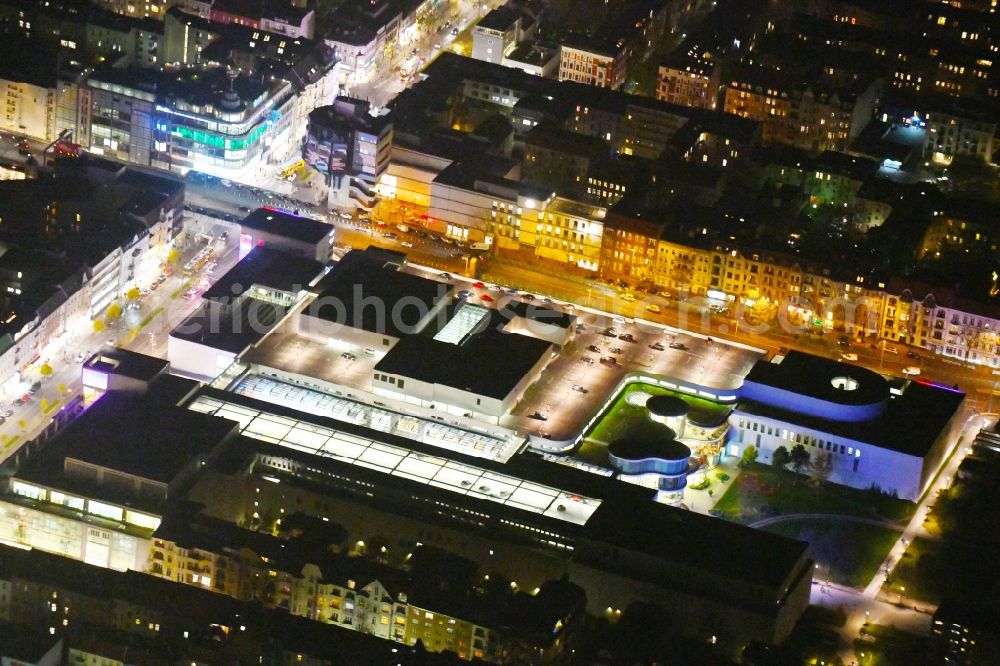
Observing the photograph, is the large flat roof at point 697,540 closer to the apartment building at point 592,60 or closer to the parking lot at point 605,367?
the parking lot at point 605,367

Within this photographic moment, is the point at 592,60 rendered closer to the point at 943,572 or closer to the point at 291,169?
the point at 291,169

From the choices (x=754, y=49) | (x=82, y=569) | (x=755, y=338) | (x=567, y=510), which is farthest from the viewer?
(x=754, y=49)

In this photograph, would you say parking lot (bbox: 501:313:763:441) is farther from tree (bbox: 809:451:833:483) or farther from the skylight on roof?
tree (bbox: 809:451:833:483)

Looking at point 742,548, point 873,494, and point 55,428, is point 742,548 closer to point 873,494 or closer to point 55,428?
point 873,494

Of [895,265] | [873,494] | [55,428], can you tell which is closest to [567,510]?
[873,494]

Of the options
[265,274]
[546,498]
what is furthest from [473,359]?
[265,274]

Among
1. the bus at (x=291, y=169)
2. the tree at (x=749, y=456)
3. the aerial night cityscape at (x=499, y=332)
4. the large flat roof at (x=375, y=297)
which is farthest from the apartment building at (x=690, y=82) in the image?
the tree at (x=749, y=456)
